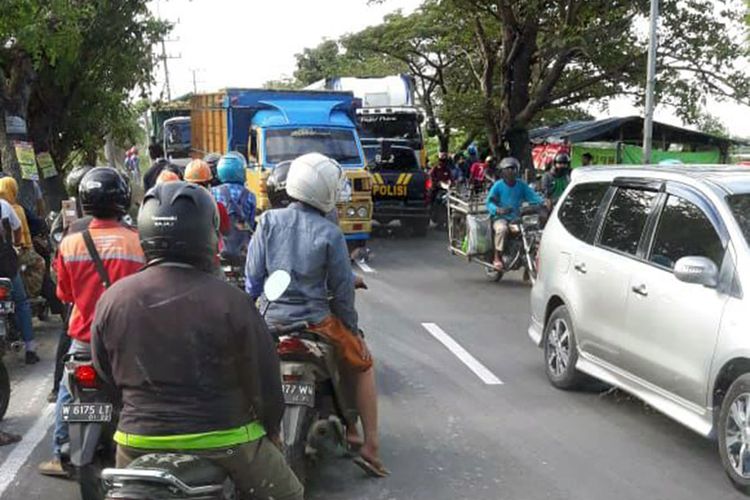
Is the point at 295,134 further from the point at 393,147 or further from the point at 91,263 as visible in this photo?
the point at 91,263

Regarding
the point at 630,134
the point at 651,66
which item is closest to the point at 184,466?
the point at 651,66

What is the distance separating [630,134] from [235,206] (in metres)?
21.9

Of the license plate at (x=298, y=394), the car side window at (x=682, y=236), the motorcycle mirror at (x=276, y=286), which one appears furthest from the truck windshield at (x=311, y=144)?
the motorcycle mirror at (x=276, y=286)

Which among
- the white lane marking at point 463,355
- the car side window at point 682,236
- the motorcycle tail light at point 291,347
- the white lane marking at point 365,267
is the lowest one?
the white lane marking at point 365,267

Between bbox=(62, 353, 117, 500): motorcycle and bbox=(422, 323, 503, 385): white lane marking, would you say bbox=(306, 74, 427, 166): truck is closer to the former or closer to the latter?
bbox=(422, 323, 503, 385): white lane marking

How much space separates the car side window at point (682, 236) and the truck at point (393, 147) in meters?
11.4

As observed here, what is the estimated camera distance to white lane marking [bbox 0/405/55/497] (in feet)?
17.1

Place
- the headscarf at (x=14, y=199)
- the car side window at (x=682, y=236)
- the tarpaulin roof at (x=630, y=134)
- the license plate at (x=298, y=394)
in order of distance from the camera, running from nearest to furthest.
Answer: the license plate at (x=298, y=394), the car side window at (x=682, y=236), the headscarf at (x=14, y=199), the tarpaulin roof at (x=630, y=134)

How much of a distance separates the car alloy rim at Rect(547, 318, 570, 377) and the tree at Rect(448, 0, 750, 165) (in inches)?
541

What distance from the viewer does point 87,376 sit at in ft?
13.6

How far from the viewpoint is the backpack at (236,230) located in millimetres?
6992

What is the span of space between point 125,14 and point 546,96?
1112 cm

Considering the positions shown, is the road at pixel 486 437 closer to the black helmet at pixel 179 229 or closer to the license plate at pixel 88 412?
the license plate at pixel 88 412

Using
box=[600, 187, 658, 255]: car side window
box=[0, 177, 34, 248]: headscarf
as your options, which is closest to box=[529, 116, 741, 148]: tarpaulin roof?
box=[600, 187, 658, 255]: car side window
